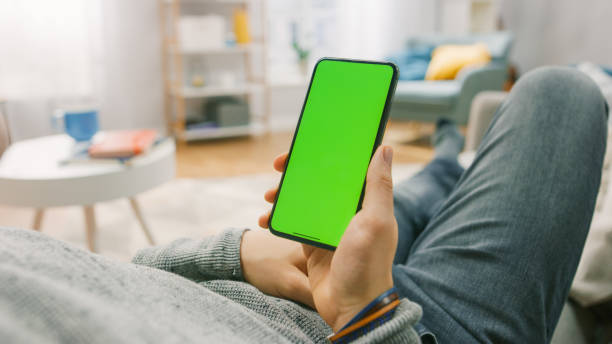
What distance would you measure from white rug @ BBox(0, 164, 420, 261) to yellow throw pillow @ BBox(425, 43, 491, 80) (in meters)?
1.11

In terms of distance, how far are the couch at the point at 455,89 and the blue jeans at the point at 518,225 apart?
76.0 inches

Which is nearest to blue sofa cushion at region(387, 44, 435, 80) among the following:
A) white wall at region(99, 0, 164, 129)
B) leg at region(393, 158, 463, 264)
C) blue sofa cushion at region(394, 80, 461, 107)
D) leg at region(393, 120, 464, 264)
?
blue sofa cushion at region(394, 80, 461, 107)

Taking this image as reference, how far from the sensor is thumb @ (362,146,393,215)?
39 centimetres

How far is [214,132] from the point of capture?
3.13 m

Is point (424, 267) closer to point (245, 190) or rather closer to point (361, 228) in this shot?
point (361, 228)

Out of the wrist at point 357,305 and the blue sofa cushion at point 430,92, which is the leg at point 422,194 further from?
the blue sofa cushion at point 430,92

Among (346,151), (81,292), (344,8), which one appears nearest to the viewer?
(81,292)

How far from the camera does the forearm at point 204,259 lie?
532mm

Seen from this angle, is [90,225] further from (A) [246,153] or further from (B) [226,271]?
(A) [246,153]

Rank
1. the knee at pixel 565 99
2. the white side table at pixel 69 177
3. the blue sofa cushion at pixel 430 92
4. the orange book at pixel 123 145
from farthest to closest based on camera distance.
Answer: the blue sofa cushion at pixel 430 92, the orange book at pixel 123 145, the white side table at pixel 69 177, the knee at pixel 565 99

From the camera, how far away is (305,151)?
1.66ft

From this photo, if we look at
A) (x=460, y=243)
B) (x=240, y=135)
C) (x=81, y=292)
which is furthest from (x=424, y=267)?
(x=240, y=135)

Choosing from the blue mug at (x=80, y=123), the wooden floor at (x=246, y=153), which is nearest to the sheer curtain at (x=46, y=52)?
the wooden floor at (x=246, y=153)

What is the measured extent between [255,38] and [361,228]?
10.9 ft
